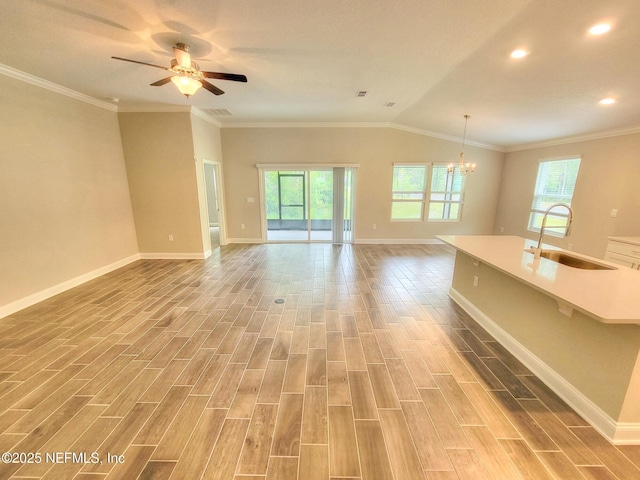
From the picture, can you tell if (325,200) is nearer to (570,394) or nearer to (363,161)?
(363,161)

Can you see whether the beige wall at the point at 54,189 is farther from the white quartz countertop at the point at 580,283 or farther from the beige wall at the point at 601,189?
the beige wall at the point at 601,189

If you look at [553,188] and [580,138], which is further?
Answer: [553,188]

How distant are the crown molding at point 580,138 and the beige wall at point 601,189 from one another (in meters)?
0.06

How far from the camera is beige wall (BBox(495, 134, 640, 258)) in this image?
13.6 feet

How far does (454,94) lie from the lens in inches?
150

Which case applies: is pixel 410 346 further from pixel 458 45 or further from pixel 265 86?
pixel 265 86

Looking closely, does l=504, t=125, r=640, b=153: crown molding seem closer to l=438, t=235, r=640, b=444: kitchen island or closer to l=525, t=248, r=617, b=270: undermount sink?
l=525, t=248, r=617, b=270: undermount sink

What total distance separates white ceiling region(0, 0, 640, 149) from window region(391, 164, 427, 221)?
2205mm

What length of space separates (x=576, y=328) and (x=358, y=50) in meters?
3.13

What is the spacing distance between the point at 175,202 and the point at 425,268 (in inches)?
201

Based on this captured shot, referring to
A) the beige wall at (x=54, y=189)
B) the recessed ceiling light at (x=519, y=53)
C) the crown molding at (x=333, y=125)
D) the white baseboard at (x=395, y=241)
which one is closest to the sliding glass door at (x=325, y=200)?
the white baseboard at (x=395, y=241)

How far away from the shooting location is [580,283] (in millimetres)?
1775

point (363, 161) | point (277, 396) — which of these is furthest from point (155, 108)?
point (277, 396)

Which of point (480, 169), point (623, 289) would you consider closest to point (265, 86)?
point (623, 289)
